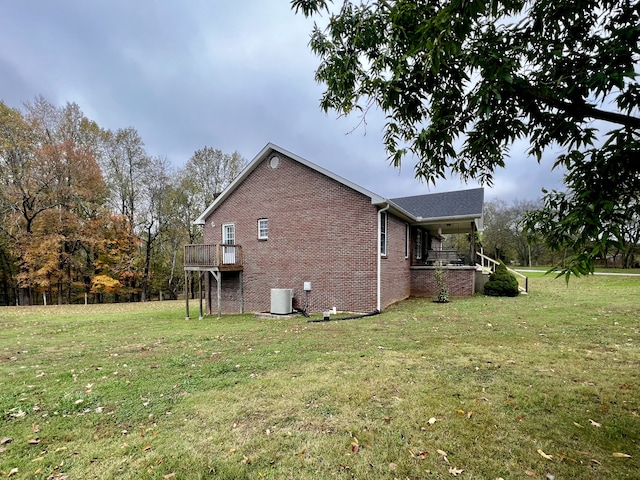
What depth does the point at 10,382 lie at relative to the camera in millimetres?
4516

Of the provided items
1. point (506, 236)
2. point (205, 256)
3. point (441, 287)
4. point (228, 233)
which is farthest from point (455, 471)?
point (506, 236)

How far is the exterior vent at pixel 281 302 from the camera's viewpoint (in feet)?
37.7

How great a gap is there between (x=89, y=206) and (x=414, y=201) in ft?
73.7

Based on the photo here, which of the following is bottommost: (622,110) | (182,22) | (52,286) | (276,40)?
(52,286)

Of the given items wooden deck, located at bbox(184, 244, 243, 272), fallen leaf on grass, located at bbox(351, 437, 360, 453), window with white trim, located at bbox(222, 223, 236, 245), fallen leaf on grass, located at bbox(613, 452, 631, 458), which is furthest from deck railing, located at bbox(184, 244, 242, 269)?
fallen leaf on grass, located at bbox(613, 452, 631, 458)

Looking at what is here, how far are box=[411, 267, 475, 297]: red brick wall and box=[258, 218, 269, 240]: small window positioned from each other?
743 centimetres

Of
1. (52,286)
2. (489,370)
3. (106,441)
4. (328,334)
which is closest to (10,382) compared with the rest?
(106,441)

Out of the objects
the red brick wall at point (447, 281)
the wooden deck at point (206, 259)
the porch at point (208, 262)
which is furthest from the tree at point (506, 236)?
the wooden deck at point (206, 259)

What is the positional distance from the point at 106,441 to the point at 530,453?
3788 mm

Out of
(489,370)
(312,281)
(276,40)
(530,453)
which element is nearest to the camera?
(530,453)

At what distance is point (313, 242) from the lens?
1198 cm

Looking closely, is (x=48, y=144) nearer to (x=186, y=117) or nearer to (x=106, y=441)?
(x=186, y=117)

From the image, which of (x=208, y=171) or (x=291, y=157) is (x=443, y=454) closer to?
(x=291, y=157)

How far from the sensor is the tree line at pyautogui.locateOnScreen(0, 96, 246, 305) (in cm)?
1972
